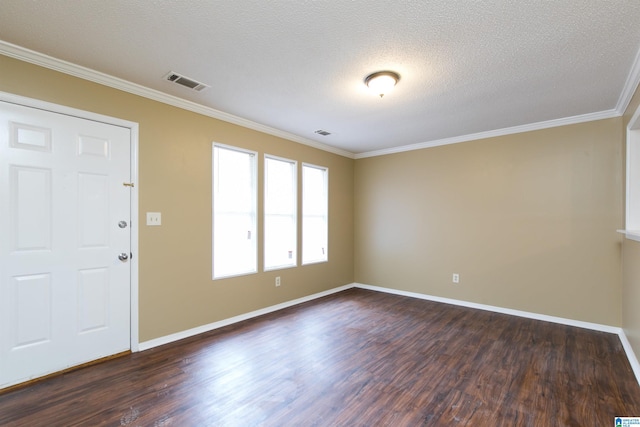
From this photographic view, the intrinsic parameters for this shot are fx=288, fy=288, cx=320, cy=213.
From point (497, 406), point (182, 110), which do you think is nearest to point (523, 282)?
point (497, 406)

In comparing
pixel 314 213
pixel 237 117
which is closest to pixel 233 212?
pixel 237 117

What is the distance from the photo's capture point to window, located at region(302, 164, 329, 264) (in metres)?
4.82

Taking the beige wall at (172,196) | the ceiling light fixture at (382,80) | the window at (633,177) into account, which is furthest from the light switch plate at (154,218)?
the window at (633,177)

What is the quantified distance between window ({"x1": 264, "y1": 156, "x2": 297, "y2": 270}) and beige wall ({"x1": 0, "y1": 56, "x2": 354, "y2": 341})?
0.89ft

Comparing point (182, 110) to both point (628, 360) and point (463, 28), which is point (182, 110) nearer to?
point (463, 28)

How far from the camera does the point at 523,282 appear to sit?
395cm

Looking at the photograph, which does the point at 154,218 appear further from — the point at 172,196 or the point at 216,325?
the point at 216,325

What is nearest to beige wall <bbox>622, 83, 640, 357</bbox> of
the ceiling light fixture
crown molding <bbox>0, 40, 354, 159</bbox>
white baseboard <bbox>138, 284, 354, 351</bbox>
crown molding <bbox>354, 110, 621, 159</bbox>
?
crown molding <bbox>354, 110, 621, 159</bbox>

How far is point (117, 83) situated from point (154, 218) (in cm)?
133

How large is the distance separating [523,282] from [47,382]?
5259 millimetres

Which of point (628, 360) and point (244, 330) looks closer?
point (628, 360)

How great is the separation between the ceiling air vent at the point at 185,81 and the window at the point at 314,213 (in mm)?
2122

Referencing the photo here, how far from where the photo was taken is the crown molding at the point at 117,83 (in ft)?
7.42

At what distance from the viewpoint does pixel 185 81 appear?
2.76 metres
